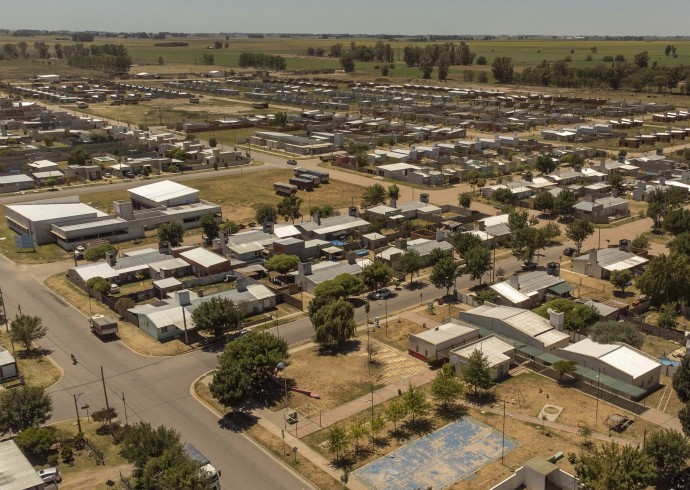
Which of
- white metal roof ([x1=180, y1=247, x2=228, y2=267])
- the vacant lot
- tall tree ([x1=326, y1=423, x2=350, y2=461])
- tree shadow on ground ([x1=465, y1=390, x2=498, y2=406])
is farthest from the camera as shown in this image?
the vacant lot

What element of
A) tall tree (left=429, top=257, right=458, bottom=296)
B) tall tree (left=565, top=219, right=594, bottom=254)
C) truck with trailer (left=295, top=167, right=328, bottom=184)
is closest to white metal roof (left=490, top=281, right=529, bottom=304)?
tall tree (left=429, top=257, right=458, bottom=296)

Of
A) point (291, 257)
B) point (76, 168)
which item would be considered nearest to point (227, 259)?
point (291, 257)

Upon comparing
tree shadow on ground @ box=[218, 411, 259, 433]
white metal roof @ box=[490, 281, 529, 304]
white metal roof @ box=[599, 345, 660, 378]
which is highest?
white metal roof @ box=[599, 345, 660, 378]

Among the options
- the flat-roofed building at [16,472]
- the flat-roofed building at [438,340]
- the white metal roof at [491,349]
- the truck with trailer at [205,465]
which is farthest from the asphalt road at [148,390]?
the white metal roof at [491,349]

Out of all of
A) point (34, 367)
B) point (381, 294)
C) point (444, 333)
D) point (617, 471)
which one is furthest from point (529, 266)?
point (34, 367)

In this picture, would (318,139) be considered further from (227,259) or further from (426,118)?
(227,259)

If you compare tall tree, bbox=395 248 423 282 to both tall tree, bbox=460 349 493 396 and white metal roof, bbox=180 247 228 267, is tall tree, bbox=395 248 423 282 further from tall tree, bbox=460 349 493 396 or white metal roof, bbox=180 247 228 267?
tall tree, bbox=460 349 493 396
